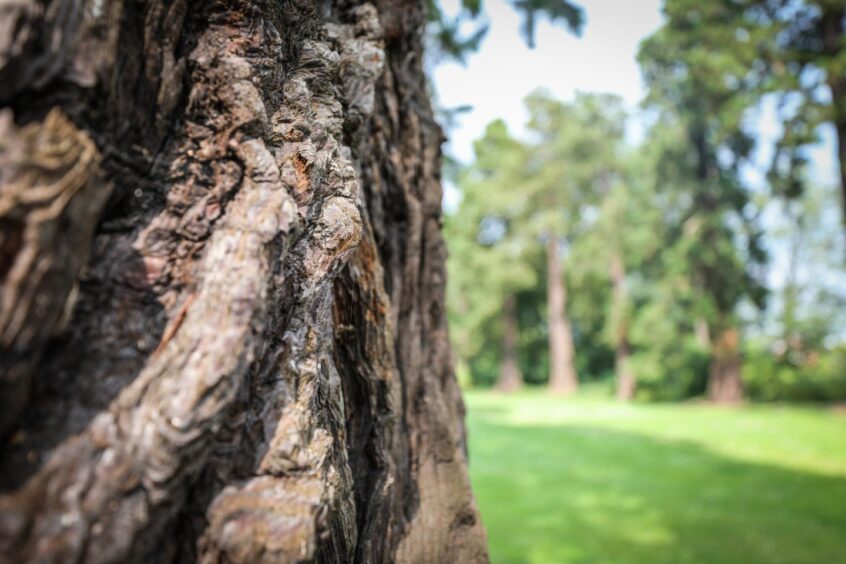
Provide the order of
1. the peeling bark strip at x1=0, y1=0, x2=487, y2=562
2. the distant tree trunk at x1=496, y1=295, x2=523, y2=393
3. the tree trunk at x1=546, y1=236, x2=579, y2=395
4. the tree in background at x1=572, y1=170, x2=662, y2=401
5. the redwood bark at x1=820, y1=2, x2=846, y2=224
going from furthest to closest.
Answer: the distant tree trunk at x1=496, y1=295, x2=523, y2=393
the tree trunk at x1=546, y1=236, x2=579, y2=395
the tree in background at x1=572, y1=170, x2=662, y2=401
the redwood bark at x1=820, y1=2, x2=846, y2=224
the peeling bark strip at x1=0, y1=0, x2=487, y2=562

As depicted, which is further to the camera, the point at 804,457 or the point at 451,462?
the point at 804,457

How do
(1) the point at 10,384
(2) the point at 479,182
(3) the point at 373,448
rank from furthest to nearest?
(2) the point at 479,182, (3) the point at 373,448, (1) the point at 10,384

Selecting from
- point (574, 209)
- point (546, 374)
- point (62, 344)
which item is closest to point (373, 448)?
point (62, 344)

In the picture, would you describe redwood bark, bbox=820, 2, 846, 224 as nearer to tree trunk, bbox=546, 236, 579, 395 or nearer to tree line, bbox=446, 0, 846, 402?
tree line, bbox=446, 0, 846, 402

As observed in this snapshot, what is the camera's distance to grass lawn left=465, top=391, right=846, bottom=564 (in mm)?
6016

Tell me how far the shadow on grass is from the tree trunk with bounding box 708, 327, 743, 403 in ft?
33.0

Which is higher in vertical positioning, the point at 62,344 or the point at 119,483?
the point at 62,344

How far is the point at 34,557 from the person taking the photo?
1.07 m

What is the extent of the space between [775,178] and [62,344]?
1551 centimetres

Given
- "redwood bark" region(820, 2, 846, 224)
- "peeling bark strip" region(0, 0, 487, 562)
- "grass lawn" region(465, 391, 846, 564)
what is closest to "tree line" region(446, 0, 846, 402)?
"redwood bark" region(820, 2, 846, 224)

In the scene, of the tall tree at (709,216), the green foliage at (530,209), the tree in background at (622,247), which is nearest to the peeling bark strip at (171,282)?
the tall tree at (709,216)

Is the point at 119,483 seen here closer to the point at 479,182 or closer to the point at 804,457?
the point at 804,457

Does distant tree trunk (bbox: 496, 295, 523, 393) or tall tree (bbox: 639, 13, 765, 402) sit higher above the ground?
tall tree (bbox: 639, 13, 765, 402)

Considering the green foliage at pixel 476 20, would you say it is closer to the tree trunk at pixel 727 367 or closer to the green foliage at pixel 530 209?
the tree trunk at pixel 727 367
